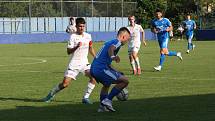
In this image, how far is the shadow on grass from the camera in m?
11.5

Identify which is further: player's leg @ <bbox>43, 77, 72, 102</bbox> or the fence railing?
the fence railing

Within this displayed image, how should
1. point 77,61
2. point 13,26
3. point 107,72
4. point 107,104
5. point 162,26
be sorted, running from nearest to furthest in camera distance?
point 107,104 < point 107,72 < point 77,61 < point 162,26 < point 13,26

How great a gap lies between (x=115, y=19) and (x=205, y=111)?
2312 inches

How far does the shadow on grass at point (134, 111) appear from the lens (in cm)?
1152

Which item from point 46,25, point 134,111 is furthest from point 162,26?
point 46,25

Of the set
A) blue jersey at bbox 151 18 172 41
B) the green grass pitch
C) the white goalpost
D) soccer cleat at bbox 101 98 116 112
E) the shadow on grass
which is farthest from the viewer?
the white goalpost

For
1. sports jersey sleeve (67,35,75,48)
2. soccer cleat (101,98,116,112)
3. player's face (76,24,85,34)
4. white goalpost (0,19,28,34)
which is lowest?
white goalpost (0,19,28,34)

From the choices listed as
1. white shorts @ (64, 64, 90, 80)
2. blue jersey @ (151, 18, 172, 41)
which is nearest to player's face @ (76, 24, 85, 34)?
white shorts @ (64, 64, 90, 80)

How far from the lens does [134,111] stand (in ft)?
40.9

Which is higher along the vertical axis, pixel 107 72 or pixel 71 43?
pixel 71 43

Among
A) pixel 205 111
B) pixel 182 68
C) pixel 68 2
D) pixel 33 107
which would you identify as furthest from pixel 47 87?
pixel 68 2

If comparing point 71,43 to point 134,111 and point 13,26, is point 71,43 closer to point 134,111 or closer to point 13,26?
point 134,111

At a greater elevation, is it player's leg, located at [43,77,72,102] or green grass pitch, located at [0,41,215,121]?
player's leg, located at [43,77,72,102]

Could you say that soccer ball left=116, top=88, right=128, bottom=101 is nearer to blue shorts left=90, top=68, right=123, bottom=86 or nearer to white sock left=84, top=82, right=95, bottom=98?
white sock left=84, top=82, right=95, bottom=98
